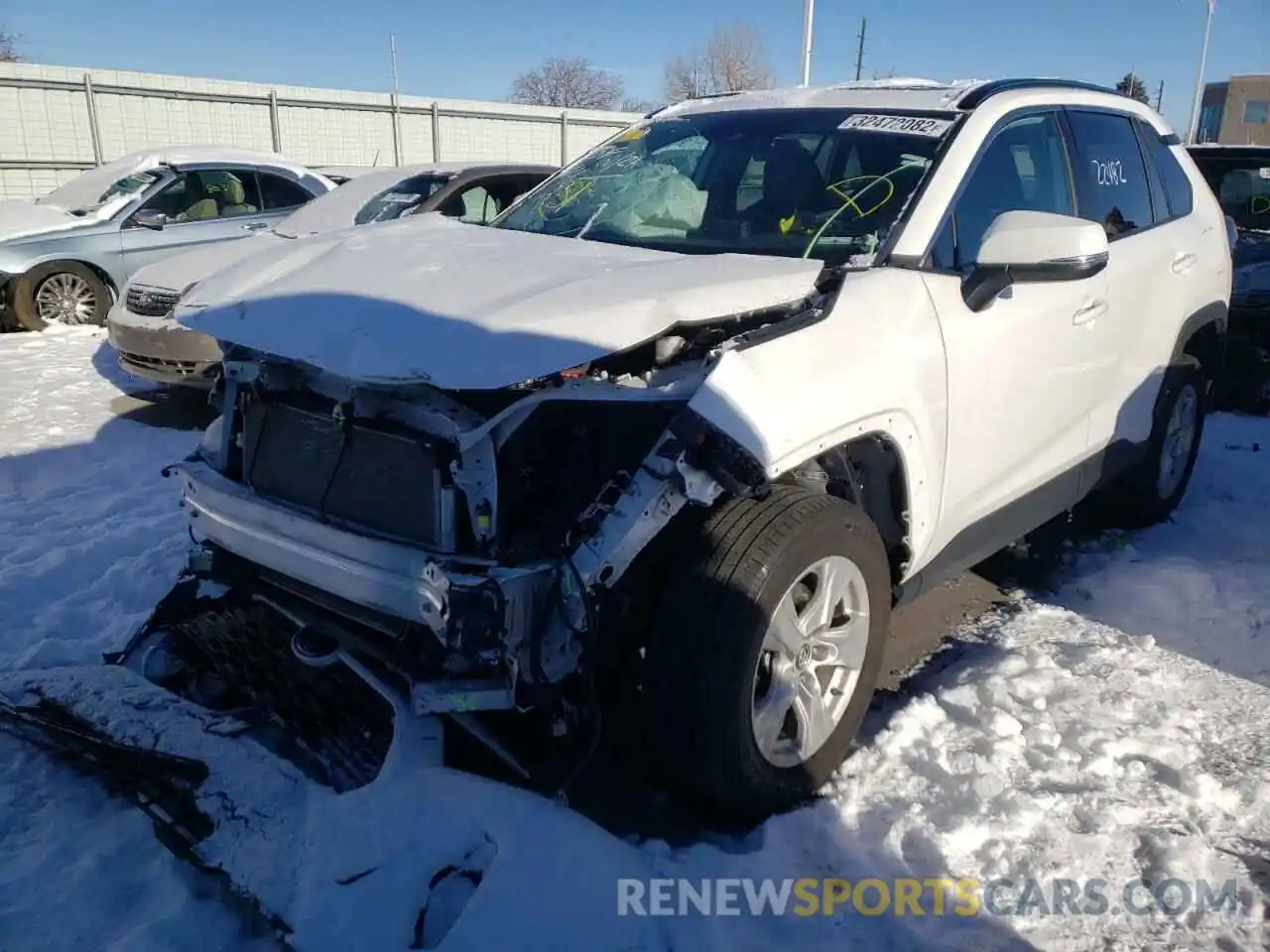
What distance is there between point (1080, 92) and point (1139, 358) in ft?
3.79

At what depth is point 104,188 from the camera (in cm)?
1016

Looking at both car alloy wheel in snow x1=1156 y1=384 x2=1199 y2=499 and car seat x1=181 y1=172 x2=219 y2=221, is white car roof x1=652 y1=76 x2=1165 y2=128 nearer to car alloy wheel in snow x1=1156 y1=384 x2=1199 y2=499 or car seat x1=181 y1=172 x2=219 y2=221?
car alloy wheel in snow x1=1156 y1=384 x2=1199 y2=499

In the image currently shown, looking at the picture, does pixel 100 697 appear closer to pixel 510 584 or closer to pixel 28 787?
pixel 28 787

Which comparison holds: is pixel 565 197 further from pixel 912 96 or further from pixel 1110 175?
pixel 1110 175

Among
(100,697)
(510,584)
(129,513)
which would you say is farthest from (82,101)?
(510,584)

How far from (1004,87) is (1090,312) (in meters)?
0.91

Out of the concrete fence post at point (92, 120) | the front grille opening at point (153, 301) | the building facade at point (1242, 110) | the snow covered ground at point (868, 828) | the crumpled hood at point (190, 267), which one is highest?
the building facade at point (1242, 110)

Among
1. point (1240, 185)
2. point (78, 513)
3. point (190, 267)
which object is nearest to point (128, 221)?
point (190, 267)

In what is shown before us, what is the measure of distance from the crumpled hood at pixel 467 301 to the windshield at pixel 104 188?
310 inches

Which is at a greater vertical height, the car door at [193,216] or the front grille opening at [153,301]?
the car door at [193,216]

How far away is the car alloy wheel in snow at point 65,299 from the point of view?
9773 millimetres

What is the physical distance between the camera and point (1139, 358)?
420 centimetres

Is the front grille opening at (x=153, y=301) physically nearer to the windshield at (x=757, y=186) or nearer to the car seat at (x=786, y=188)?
the windshield at (x=757, y=186)

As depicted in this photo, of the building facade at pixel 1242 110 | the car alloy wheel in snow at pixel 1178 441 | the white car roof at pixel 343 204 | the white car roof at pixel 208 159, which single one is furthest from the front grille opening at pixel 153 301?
the building facade at pixel 1242 110
